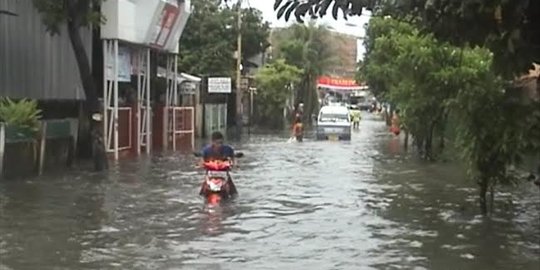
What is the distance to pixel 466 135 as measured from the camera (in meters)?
14.6

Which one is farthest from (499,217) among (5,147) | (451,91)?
(5,147)

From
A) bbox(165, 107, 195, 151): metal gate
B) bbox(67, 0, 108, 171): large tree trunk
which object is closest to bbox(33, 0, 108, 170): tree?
bbox(67, 0, 108, 171): large tree trunk

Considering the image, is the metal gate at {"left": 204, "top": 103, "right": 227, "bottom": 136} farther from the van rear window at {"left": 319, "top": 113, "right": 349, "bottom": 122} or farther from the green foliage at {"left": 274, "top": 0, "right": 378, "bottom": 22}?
the green foliage at {"left": 274, "top": 0, "right": 378, "bottom": 22}

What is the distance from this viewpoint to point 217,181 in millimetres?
17516

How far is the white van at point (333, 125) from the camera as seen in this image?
48.0 metres

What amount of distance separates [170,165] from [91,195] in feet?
29.2

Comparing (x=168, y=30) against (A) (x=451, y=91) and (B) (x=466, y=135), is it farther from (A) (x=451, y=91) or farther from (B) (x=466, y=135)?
(B) (x=466, y=135)

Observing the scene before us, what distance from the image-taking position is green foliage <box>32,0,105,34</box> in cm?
2438

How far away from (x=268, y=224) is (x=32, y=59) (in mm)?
13563

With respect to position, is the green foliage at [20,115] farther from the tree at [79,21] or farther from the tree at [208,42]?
the tree at [208,42]

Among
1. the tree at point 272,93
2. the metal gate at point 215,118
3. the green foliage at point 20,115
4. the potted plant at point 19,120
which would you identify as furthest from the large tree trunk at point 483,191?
the tree at point 272,93

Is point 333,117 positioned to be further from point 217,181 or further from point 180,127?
point 217,181

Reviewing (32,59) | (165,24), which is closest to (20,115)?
(32,59)

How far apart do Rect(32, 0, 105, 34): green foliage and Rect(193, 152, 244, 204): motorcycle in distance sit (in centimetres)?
854
